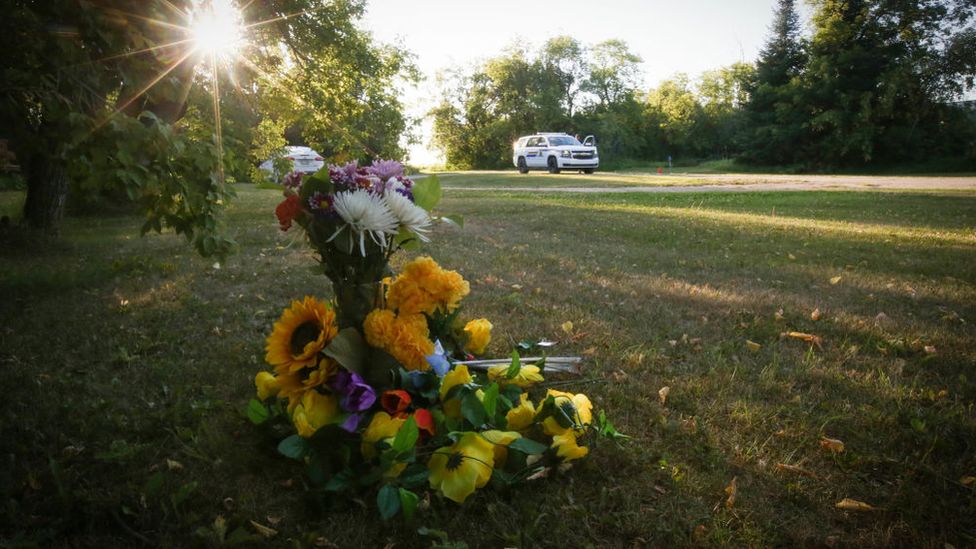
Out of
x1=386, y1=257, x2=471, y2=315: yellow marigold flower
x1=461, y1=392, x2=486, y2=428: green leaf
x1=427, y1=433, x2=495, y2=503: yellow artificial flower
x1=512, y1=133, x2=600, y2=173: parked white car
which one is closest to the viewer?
x1=427, y1=433, x2=495, y2=503: yellow artificial flower

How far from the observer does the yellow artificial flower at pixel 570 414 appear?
2.21 m

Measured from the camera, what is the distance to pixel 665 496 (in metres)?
1.97

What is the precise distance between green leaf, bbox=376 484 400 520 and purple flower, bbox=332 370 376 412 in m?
0.38

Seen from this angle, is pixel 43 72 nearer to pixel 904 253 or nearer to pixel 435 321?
pixel 435 321

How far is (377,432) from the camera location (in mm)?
2035

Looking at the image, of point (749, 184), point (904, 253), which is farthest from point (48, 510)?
point (749, 184)

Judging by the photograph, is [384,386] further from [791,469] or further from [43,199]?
[43,199]

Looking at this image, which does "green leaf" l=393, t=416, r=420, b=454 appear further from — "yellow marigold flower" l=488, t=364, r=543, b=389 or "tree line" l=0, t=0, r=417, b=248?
"tree line" l=0, t=0, r=417, b=248

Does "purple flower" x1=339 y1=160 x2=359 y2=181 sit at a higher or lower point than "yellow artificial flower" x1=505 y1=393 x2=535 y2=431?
higher

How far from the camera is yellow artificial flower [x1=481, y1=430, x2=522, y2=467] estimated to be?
6.67ft

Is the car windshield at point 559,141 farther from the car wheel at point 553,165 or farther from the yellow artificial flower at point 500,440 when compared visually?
the yellow artificial flower at point 500,440

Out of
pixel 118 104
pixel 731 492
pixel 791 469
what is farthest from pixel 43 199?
pixel 791 469

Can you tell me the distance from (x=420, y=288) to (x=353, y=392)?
534 mm

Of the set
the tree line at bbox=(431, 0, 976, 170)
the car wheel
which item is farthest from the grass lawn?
the tree line at bbox=(431, 0, 976, 170)
